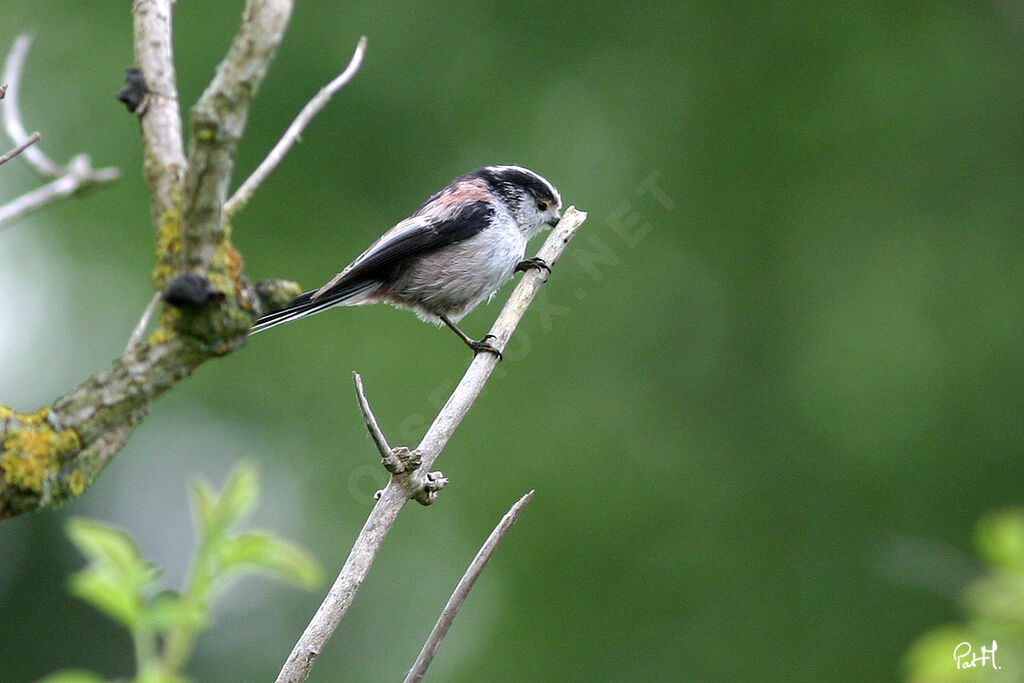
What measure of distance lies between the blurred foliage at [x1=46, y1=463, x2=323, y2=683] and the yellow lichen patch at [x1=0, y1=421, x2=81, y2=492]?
0.43 metres

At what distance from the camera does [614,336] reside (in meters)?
10.4

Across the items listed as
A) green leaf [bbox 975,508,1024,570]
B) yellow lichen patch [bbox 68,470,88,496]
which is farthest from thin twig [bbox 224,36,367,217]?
green leaf [bbox 975,508,1024,570]

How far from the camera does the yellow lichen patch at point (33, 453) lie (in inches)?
60.3

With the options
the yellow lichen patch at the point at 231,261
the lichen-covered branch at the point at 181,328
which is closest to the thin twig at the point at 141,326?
the lichen-covered branch at the point at 181,328

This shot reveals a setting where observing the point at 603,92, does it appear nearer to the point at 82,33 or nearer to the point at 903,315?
the point at 903,315

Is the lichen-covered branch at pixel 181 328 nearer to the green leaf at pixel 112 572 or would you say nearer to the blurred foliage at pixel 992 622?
the green leaf at pixel 112 572

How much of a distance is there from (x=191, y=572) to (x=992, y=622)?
1.43 m

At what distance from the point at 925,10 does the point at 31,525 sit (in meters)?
10.8

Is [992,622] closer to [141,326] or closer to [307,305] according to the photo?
[141,326]

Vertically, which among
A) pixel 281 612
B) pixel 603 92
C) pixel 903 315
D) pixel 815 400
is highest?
pixel 603 92

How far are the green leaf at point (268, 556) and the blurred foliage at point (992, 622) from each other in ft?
4.22

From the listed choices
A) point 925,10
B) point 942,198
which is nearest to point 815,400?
point 942,198

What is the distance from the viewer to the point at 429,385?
9.45 m

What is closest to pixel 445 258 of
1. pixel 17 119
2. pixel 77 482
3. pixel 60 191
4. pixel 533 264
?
pixel 533 264
